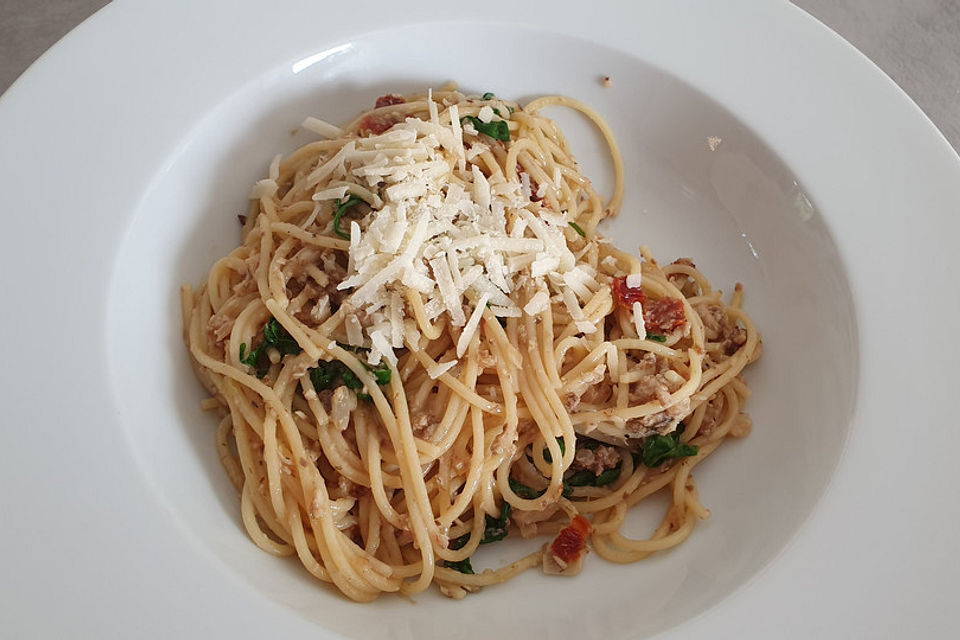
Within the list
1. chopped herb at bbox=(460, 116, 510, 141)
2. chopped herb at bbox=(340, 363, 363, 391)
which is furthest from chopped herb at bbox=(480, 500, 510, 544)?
chopped herb at bbox=(460, 116, 510, 141)

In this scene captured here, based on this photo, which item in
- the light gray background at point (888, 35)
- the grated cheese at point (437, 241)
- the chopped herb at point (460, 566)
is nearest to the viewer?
Answer: the grated cheese at point (437, 241)

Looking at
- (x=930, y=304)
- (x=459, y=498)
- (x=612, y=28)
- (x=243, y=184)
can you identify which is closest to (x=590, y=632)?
(x=459, y=498)

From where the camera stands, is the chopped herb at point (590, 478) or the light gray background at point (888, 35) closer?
the chopped herb at point (590, 478)

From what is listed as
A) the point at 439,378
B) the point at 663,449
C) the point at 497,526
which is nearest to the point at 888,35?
the point at 663,449

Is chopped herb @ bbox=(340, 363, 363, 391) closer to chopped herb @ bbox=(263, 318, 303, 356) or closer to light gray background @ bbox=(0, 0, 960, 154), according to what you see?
chopped herb @ bbox=(263, 318, 303, 356)

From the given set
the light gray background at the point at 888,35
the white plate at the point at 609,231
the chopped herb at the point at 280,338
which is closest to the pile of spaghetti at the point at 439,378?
the chopped herb at the point at 280,338

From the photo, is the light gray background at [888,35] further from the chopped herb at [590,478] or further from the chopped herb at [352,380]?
the chopped herb at [352,380]

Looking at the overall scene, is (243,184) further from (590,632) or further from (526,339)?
(590,632)
